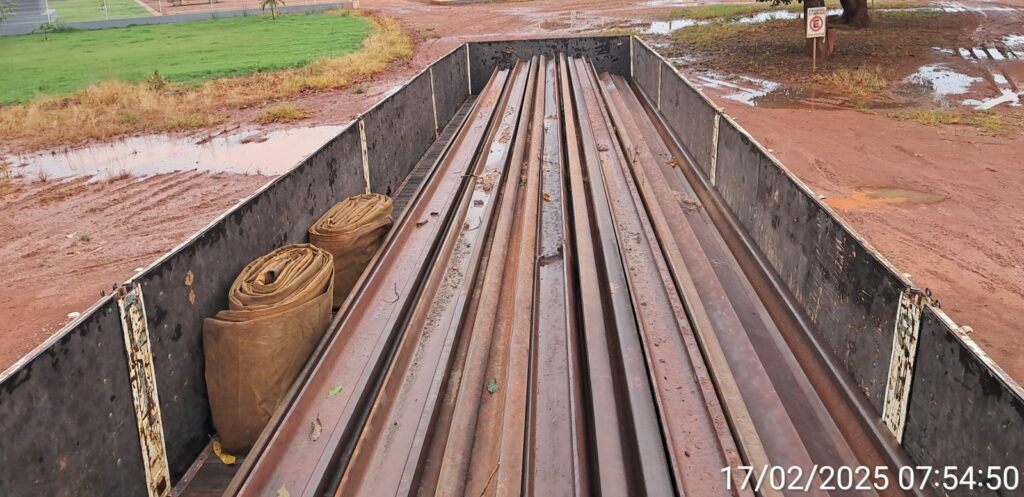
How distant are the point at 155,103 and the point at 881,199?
49.7 ft

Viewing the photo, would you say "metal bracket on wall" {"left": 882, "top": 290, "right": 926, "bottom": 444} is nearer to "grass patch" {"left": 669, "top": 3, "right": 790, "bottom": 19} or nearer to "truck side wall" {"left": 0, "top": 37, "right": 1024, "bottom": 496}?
"truck side wall" {"left": 0, "top": 37, "right": 1024, "bottom": 496}

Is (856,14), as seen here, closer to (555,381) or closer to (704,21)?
(704,21)

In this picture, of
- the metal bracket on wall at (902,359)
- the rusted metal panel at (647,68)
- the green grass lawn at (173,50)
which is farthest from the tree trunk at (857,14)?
the metal bracket on wall at (902,359)

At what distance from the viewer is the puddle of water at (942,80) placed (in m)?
14.4

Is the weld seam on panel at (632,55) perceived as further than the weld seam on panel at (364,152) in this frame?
Yes

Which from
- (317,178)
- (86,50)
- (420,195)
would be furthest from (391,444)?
(86,50)

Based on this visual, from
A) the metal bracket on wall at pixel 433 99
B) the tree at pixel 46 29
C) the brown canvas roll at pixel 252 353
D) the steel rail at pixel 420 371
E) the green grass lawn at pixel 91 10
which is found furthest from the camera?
the green grass lawn at pixel 91 10

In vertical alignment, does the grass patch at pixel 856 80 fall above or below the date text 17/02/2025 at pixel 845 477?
above

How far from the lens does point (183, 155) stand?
11867 millimetres

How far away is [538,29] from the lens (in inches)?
1212

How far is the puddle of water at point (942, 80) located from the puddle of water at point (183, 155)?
40.2 feet

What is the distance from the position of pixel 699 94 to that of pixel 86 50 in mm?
30167

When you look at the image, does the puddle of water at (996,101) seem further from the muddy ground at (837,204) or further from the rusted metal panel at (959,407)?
the rusted metal panel at (959,407)

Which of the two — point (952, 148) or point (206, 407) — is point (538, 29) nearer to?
point (952, 148)
